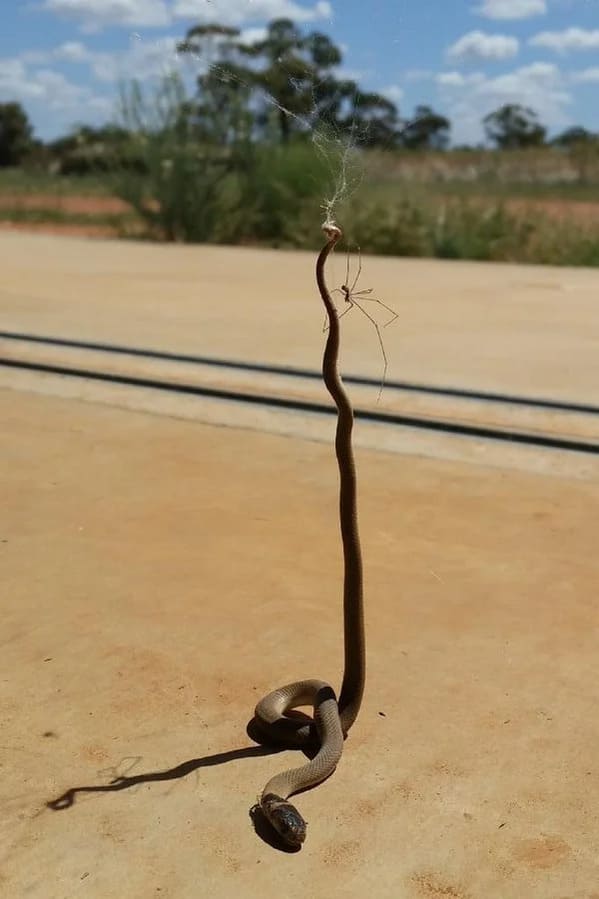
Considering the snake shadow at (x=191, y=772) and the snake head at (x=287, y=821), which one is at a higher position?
the snake head at (x=287, y=821)

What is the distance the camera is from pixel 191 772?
403cm

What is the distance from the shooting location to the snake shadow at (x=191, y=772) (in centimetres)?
369

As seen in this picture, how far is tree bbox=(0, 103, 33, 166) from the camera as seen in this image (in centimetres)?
7956

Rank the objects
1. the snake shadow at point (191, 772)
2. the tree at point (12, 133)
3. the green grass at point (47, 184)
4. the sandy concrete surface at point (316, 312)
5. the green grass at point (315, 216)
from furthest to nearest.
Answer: the tree at point (12, 133) → the green grass at point (47, 184) → the green grass at point (315, 216) → the sandy concrete surface at point (316, 312) → the snake shadow at point (191, 772)

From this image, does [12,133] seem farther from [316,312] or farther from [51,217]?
[316,312]

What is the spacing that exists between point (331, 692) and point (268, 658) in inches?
26.3

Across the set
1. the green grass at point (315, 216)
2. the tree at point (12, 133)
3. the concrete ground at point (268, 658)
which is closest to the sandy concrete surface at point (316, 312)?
the green grass at point (315, 216)

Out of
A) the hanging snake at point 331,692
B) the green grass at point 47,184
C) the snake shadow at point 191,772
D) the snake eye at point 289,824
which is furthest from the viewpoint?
the green grass at point 47,184

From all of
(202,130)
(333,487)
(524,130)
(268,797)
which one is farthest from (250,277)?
(524,130)

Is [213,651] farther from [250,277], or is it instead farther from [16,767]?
[250,277]

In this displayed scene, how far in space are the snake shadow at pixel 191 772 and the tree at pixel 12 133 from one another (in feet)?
261

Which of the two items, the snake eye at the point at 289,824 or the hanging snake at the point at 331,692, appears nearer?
the snake eye at the point at 289,824

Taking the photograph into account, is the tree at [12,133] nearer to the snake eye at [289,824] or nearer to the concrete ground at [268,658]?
the concrete ground at [268,658]

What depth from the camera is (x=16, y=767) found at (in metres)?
4.05
